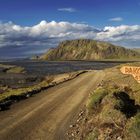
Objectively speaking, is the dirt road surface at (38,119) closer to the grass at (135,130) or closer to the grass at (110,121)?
the grass at (110,121)

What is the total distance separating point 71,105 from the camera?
2834cm

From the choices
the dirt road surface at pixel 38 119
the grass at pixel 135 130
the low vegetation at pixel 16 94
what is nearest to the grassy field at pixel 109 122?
the grass at pixel 135 130

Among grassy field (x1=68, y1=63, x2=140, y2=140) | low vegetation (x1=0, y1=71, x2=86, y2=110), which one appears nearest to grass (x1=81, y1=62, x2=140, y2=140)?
grassy field (x1=68, y1=63, x2=140, y2=140)

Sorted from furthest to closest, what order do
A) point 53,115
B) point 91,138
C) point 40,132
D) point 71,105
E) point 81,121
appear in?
point 71,105, point 53,115, point 81,121, point 40,132, point 91,138

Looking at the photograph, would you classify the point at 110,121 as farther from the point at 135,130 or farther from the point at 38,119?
the point at 38,119

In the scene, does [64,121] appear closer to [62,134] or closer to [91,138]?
[62,134]

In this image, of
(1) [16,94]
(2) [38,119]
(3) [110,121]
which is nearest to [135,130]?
(3) [110,121]

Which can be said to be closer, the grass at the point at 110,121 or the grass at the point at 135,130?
the grass at the point at 135,130

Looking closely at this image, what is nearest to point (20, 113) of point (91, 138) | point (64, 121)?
point (64, 121)

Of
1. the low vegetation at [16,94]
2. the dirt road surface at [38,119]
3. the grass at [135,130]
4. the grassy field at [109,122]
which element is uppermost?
the grass at [135,130]

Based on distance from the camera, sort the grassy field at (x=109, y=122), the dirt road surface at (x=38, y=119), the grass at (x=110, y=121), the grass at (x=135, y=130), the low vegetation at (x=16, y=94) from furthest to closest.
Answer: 1. the low vegetation at (x=16, y=94)
2. the dirt road surface at (x=38, y=119)
3. the grassy field at (x=109, y=122)
4. the grass at (x=110, y=121)
5. the grass at (x=135, y=130)

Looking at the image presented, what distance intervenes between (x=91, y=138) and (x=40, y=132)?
14.9 ft

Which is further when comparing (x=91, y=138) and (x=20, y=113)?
(x=20, y=113)

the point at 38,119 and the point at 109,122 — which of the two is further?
the point at 38,119
